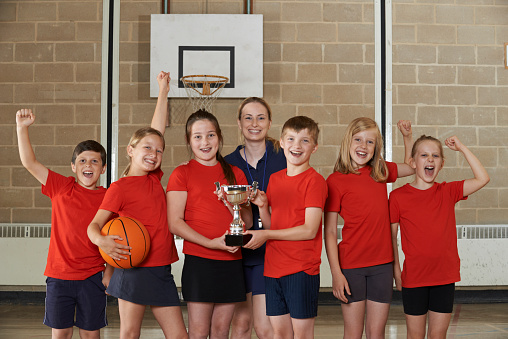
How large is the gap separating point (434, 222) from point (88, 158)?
160 centimetres

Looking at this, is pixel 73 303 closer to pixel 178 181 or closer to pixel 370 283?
pixel 178 181

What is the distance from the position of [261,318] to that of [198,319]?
32cm

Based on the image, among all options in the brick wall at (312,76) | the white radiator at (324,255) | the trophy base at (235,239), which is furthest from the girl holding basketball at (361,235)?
the brick wall at (312,76)

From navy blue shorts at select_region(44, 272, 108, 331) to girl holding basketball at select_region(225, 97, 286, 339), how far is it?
2.03ft

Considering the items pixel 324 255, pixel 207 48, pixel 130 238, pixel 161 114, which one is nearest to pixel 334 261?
pixel 130 238

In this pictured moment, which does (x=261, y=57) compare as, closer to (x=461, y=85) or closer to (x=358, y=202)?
(x=461, y=85)

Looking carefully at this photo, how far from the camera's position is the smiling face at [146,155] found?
2314 mm

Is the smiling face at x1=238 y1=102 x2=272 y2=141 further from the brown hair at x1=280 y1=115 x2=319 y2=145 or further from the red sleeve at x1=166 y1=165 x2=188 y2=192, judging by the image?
the red sleeve at x1=166 y1=165 x2=188 y2=192

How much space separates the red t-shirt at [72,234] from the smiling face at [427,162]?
1.47 m

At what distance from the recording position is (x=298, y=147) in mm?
2234

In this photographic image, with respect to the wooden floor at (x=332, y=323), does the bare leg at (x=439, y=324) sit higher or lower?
higher

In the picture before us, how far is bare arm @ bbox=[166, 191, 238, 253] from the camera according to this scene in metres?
2.14

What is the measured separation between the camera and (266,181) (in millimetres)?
2449

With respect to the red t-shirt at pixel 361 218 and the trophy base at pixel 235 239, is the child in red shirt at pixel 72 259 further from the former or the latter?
the red t-shirt at pixel 361 218
